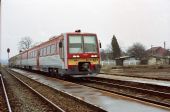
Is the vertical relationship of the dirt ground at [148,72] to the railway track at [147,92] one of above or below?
above

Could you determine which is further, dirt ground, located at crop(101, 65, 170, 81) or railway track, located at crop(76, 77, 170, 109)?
dirt ground, located at crop(101, 65, 170, 81)

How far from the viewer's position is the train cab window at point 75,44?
23859 mm

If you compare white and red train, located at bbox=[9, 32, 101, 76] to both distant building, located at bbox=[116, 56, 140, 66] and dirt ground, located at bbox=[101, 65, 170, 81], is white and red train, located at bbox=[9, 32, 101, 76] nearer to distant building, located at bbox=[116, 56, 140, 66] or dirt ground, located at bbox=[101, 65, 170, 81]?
dirt ground, located at bbox=[101, 65, 170, 81]

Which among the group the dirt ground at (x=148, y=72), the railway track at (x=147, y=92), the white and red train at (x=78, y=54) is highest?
the white and red train at (x=78, y=54)

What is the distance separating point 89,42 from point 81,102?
11.7 meters

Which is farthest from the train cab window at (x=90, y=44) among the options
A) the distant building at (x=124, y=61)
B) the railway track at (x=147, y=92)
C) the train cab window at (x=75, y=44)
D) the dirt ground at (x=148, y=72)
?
the distant building at (x=124, y=61)

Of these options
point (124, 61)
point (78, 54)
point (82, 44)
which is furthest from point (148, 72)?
point (124, 61)

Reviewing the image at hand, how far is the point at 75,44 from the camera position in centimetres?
2417

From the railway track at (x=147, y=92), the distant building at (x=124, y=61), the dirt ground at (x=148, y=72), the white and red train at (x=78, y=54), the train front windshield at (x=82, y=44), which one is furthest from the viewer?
the distant building at (x=124, y=61)

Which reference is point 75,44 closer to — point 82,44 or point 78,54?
point 82,44

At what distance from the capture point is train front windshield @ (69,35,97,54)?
944 inches

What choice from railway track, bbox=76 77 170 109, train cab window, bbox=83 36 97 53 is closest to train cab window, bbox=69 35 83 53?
train cab window, bbox=83 36 97 53

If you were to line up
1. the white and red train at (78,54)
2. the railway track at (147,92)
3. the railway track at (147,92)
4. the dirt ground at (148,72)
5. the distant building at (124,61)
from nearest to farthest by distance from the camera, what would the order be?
the railway track at (147,92) < the railway track at (147,92) < the white and red train at (78,54) < the dirt ground at (148,72) < the distant building at (124,61)

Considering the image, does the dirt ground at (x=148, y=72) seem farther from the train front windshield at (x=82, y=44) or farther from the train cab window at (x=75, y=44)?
the train cab window at (x=75, y=44)
